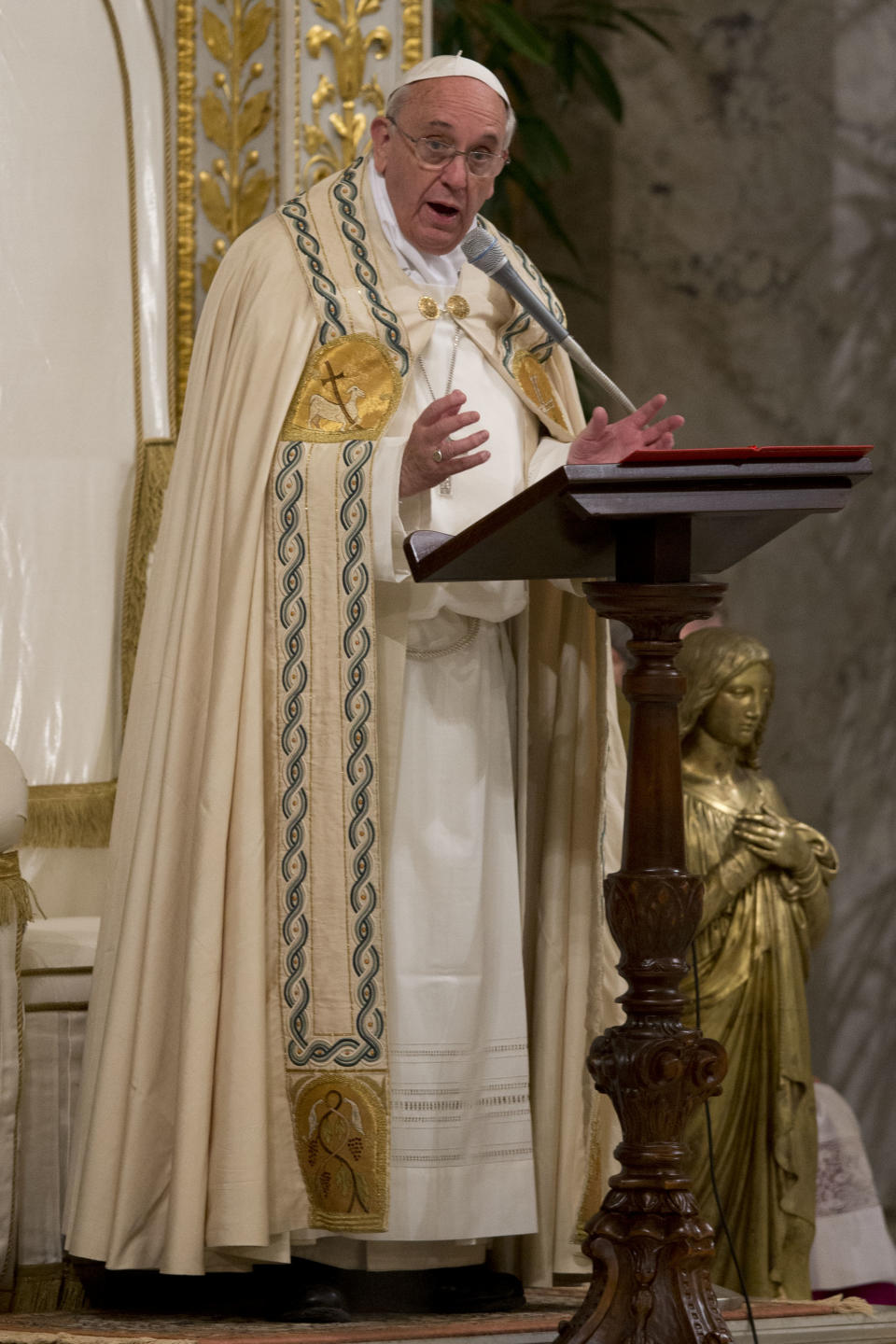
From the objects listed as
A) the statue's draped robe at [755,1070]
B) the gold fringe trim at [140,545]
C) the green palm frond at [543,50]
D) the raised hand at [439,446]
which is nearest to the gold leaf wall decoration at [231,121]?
the gold fringe trim at [140,545]

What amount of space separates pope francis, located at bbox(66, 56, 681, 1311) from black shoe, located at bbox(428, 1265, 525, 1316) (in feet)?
0.12

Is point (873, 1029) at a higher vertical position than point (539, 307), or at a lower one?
lower

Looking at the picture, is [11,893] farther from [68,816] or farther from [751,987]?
[751,987]

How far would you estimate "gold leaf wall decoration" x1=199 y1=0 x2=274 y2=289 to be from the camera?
4758mm

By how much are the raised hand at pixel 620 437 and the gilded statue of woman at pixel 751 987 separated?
1.62m

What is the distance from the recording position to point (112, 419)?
4570 mm

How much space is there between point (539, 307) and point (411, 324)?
0.64 m

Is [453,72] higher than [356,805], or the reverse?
[453,72]

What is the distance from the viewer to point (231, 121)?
4.77 meters

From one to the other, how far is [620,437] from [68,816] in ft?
5.91

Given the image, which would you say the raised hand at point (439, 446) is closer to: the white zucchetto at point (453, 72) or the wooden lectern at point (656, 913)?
the wooden lectern at point (656, 913)

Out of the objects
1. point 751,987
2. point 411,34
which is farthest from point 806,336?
point 751,987

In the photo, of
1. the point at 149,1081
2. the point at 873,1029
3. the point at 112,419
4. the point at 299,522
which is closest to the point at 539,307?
the point at 299,522

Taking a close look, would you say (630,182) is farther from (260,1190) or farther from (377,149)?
(260,1190)
